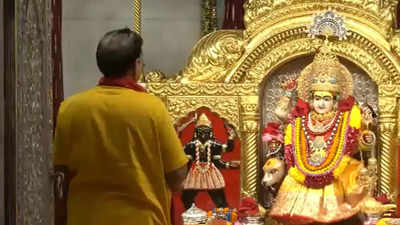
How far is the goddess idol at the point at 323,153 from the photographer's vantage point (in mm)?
5711

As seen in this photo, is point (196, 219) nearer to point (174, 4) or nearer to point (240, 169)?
point (240, 169)

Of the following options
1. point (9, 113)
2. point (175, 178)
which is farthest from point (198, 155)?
point (9, 113)

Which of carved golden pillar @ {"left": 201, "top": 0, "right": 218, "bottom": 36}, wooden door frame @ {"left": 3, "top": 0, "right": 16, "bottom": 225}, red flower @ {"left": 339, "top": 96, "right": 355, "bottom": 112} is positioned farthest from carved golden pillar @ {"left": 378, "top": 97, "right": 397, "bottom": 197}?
wooden door frame @ {"left": 3, "top": 0, "right": 16, "bottom": 225}

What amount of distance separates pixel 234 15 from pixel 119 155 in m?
3.78

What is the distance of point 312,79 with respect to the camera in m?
5.87

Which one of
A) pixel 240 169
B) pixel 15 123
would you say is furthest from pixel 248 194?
pixel 15 123

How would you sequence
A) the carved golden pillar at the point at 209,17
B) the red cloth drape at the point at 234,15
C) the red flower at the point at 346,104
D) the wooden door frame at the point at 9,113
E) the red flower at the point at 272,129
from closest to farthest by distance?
1. the wooden door frame at the point at 9,113
2. the red flower at the point at 346,104
3. the red flower at the point at 272,129
4. the red cloth drape at the point at 234,15
5. the carved golden pillar at the point at 209,17

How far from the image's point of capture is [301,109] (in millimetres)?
5902

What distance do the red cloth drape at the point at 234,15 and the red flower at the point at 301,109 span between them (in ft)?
2.69

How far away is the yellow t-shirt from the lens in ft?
9.17

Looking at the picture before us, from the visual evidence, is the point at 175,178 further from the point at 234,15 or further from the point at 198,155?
the point at 234,15

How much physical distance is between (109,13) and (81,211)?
14.1 feet

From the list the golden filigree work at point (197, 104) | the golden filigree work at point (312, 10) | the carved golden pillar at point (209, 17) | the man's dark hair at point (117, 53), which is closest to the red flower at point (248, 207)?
the golden filigree work at point (197, 104)

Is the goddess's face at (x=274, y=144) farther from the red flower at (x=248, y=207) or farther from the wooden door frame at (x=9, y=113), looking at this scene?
the wooden door frame at (x=9, y=113)
